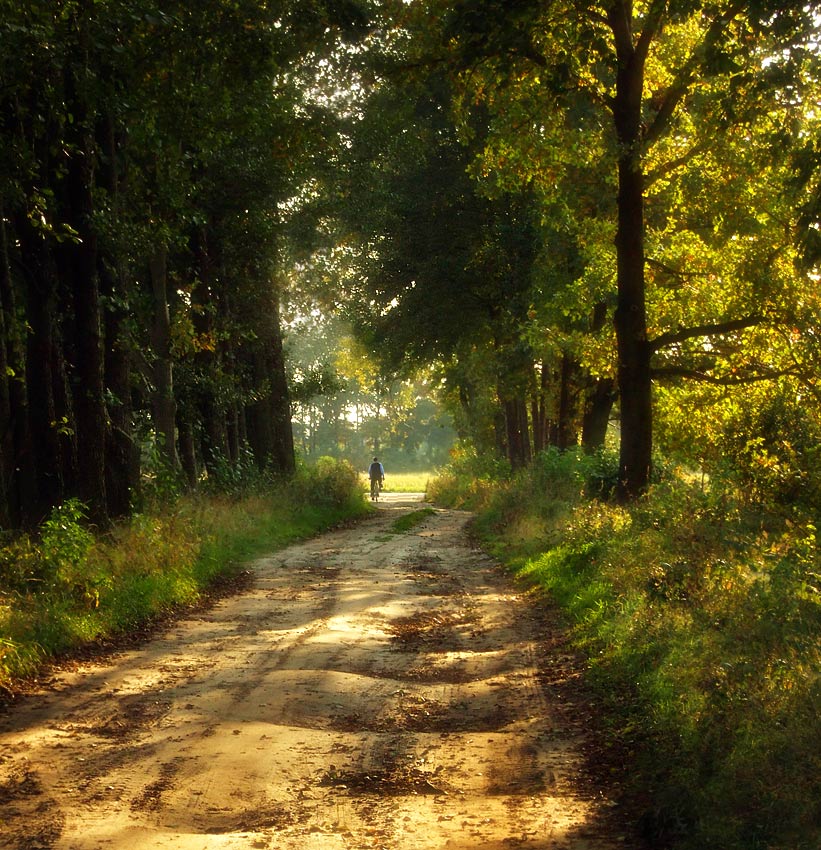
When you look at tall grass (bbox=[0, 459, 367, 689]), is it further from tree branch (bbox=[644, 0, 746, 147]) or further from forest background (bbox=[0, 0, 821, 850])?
tree branch (bbox=[644, 0, 746, 147])

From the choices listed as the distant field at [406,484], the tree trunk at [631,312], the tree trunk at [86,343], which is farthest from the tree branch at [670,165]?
the distant field at [406,484]

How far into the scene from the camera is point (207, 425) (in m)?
26.9

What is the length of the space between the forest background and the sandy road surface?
28.4 inches

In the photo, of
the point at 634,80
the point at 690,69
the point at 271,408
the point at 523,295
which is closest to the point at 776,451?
the point at 690,69

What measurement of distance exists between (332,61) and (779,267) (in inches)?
388

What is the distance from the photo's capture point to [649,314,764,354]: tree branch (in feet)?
58.1

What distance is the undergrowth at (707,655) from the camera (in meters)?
5.70

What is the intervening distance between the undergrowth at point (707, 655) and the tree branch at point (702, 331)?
2.83m

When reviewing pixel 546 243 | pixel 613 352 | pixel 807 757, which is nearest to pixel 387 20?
pixel 613 352

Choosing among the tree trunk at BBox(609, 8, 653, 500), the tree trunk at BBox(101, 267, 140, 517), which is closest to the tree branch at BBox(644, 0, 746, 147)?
the tree trunk at BBox(609, 8, 653, 500)

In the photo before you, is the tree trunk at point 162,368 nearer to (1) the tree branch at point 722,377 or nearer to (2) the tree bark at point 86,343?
(2) the tree bark at point 86,343

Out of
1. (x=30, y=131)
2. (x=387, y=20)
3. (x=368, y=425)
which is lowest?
(x=368, y=425)

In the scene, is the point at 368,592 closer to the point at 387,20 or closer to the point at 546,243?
the point at 387,20

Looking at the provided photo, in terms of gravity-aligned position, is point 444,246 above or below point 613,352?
above
